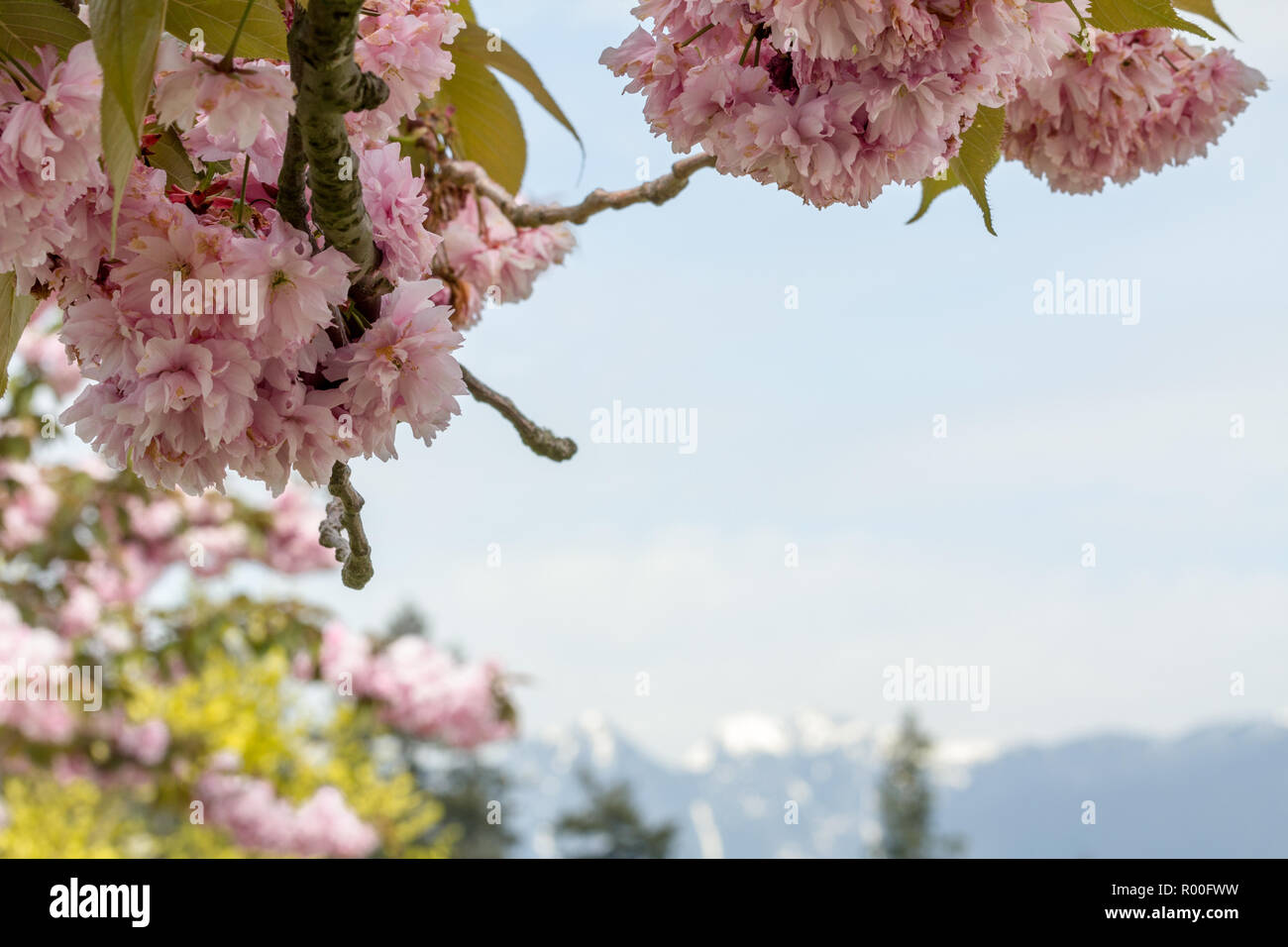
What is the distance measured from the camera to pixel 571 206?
3.03ft

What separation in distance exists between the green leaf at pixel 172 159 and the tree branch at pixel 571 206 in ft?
1.33

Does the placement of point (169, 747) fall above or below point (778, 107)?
below

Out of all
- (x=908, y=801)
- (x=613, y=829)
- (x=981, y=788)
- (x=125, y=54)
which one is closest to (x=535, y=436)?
(x=125, y=54)

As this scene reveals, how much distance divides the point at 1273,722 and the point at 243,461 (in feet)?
299

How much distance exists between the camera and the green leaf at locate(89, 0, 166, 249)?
39 cm

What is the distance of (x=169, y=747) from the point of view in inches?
150

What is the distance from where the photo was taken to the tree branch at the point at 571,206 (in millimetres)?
849

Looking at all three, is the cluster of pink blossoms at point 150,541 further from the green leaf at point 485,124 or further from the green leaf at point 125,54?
the green leaf at point 125,54

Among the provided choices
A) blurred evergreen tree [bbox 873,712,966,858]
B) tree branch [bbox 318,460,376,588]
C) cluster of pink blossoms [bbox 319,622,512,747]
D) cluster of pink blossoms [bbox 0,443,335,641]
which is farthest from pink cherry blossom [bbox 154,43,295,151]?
blurred evergreen tree [bbox 873,712,966,858]

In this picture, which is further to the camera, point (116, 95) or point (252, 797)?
point (252, 797)

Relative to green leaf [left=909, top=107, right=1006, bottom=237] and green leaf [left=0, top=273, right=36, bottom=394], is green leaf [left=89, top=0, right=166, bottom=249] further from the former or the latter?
green leaf [left=909, top=107, right=1006, bottom=237]

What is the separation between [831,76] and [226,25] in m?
0.28

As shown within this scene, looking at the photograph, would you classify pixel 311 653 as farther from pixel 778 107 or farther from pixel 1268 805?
pixel 1268 805
